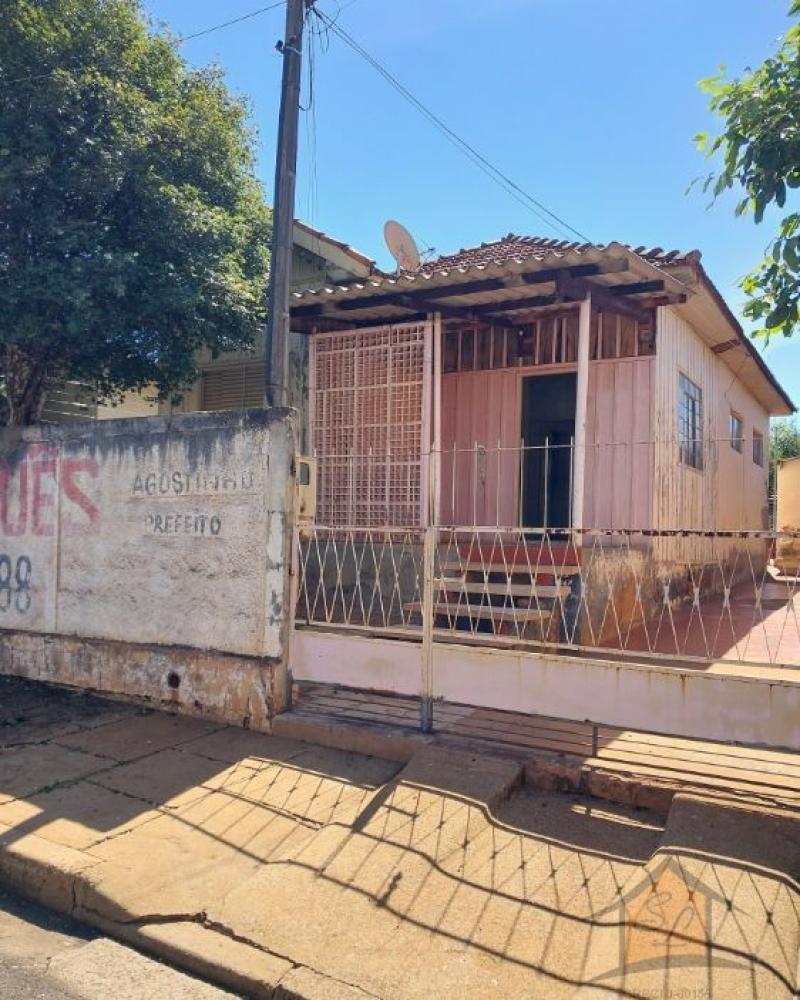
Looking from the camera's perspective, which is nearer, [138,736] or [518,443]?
[138,736]

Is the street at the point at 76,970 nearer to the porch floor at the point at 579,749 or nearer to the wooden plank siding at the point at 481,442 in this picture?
the porch floor at the point at 579,749

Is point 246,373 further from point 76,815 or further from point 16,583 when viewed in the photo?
point 76,815

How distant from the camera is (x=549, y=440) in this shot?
934cm

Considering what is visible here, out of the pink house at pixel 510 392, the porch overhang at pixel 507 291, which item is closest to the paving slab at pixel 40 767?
the pink house at pixel 510 392

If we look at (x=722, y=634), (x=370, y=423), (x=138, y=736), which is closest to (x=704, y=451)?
(x=722, y=634)

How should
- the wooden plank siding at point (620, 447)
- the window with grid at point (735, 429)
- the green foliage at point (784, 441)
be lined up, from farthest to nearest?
the green foliage at point (784, 441)
the window with grid at point (735, 429)
the wooden plank siding at point (620, 447)

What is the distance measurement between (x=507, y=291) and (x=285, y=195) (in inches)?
95.3

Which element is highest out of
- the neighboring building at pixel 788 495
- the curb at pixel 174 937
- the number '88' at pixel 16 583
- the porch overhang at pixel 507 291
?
the porch overhang at pixel 507 291

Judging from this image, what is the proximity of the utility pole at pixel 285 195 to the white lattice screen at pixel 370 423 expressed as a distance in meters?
2.22

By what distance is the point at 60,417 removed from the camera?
10711mm

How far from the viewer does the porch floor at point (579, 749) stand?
3.91m

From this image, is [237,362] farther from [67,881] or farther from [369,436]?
[67,881]

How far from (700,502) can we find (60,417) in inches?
358

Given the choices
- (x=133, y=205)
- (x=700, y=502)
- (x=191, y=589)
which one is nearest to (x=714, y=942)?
(x=191, y=589)
